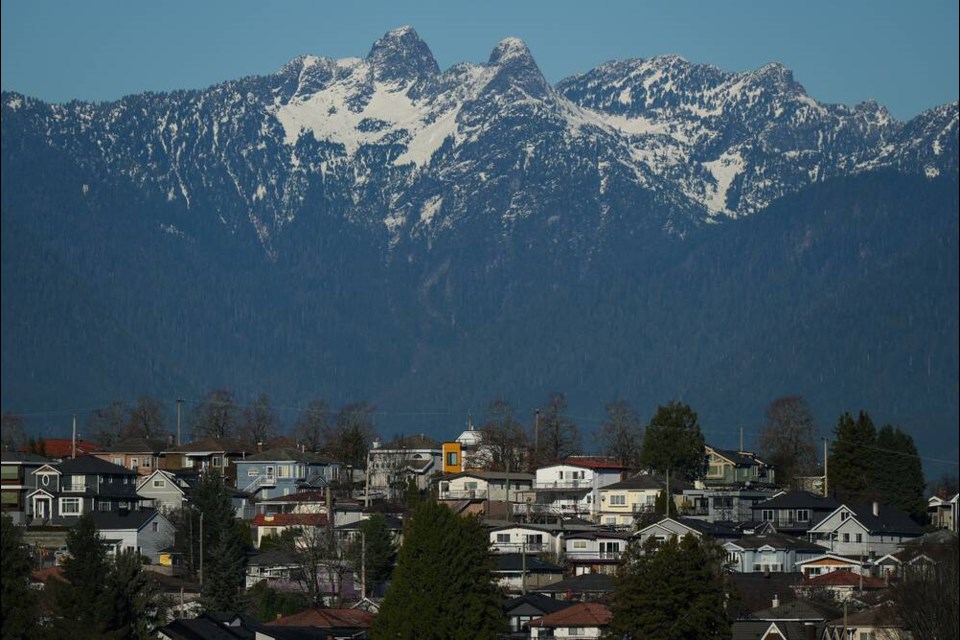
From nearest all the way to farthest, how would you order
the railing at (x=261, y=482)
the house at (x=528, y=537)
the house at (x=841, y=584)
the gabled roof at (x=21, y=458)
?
Answer: the house at (x=841, y=584) → the house at (x=528, y=537) → the gabled roof at (x=21, y=458) → the railing at (x=261, y=482)

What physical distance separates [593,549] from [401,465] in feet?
96.1

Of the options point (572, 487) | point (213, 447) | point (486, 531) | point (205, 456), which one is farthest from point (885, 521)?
point (213, 447)

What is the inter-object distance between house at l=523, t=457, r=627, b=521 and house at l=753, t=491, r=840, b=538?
8.83 m

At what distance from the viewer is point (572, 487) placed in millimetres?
Answer: 123000

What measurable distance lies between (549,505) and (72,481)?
77.4 ft

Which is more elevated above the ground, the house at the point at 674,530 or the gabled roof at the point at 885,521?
the gabled roof at the point at 885,521

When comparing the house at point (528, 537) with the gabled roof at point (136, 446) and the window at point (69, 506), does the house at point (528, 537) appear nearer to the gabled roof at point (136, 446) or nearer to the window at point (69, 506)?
the window at point (69, 506)

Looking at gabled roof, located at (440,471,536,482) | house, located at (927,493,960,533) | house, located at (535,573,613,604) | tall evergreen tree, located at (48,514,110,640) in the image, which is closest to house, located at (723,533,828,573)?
house, located at (535,573,613,604)

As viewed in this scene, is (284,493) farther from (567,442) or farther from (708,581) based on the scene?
(708,581)

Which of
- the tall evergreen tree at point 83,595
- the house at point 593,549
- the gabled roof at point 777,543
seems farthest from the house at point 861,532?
the tall evergreen tree at point 83,595

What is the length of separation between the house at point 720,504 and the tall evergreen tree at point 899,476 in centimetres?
559

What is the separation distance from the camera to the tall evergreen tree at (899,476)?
384ft

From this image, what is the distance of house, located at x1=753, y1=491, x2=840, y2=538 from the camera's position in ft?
366

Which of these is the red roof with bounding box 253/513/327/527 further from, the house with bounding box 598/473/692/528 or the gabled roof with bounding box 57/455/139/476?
the house with bounding box 598/473/692/528
